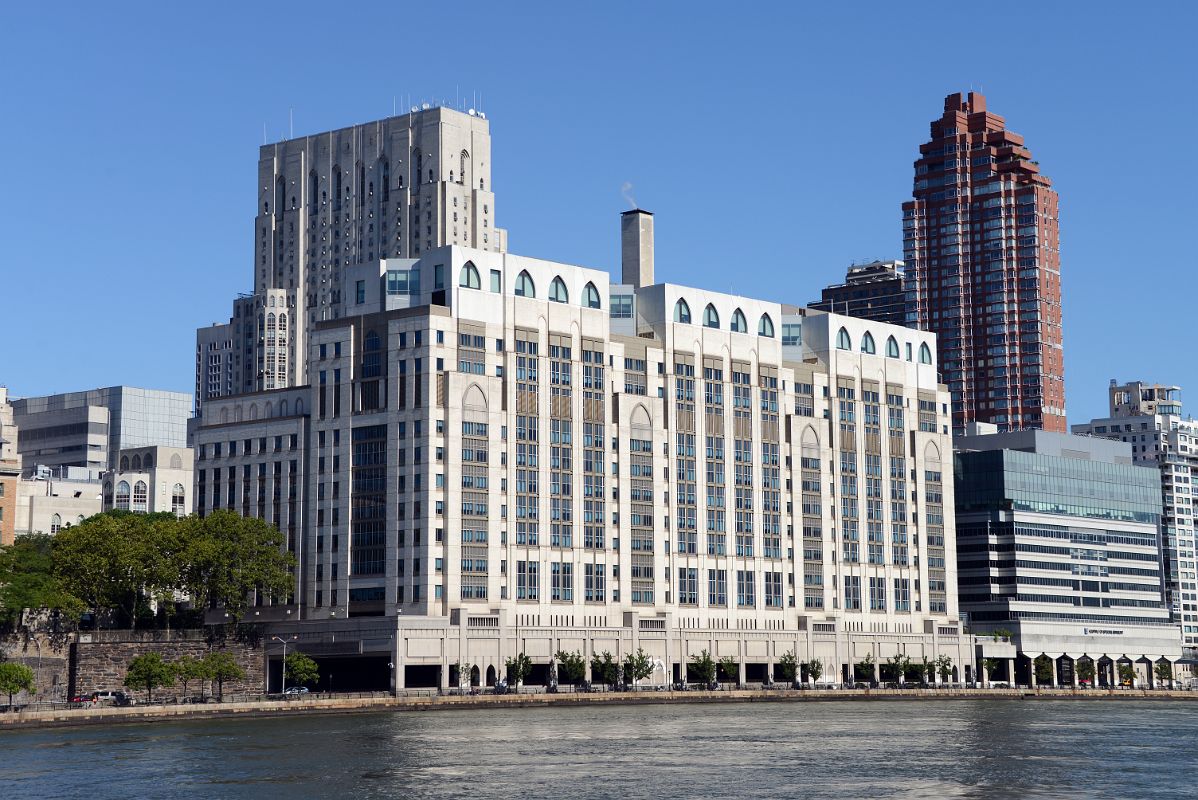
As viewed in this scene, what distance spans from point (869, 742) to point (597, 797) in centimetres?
5515

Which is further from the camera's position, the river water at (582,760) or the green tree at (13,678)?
the green tree at (13,678)

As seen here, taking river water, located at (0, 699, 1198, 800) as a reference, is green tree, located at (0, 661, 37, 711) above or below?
above

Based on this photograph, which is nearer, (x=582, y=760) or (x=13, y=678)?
(x=582, y=760)

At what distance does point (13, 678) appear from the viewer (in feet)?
619

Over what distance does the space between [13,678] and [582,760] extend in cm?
7447

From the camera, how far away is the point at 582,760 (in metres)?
144

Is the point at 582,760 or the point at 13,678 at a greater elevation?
the point at 13,678

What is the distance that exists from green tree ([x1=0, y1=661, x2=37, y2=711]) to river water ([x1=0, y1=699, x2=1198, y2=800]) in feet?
48.6

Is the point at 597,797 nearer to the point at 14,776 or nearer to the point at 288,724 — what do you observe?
the point at 14,776

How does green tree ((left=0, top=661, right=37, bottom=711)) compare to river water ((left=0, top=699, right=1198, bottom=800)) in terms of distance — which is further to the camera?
green tree ((left=0, top=661, right=37, bottom=711))

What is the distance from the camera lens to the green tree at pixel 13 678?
614 ft

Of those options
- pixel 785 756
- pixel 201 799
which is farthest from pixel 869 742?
pixel 201 799

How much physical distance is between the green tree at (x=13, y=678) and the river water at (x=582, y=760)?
48.6 ft

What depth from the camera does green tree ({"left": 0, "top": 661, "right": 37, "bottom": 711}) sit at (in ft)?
614
